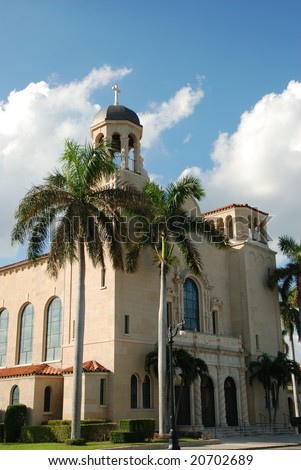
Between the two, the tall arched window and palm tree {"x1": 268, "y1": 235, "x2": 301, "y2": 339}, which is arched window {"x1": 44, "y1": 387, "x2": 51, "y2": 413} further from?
palm tree {"x1": 268, "y1": 235, "x2": 301, "y2": 339}

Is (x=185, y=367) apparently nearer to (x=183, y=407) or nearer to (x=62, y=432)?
(x=183, y=407)

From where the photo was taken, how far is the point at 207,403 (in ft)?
121

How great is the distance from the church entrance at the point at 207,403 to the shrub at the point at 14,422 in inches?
467

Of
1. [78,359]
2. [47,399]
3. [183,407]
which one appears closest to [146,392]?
[183,407]

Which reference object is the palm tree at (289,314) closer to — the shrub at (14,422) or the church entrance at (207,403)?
the church entrance at (207,403)

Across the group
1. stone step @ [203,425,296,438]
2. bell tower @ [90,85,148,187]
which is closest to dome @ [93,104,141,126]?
bell tower @ [90,85,148,187]

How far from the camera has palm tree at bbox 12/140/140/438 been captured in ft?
87.4

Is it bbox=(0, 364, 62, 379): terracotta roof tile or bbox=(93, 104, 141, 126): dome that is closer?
bbox=(0, 364, 62, 379): terracotta roof tile

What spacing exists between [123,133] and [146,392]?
685 inches

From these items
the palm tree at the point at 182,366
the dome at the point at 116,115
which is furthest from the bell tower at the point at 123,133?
the palm tree at the point at 182,366

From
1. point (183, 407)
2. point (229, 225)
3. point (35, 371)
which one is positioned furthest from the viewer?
point (229, 225)

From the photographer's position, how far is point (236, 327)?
42.6 metres

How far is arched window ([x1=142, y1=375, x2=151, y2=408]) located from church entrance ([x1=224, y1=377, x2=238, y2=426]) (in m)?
7.30

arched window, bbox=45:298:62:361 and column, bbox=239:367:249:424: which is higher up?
arched window, bbox=45:298:62:361
